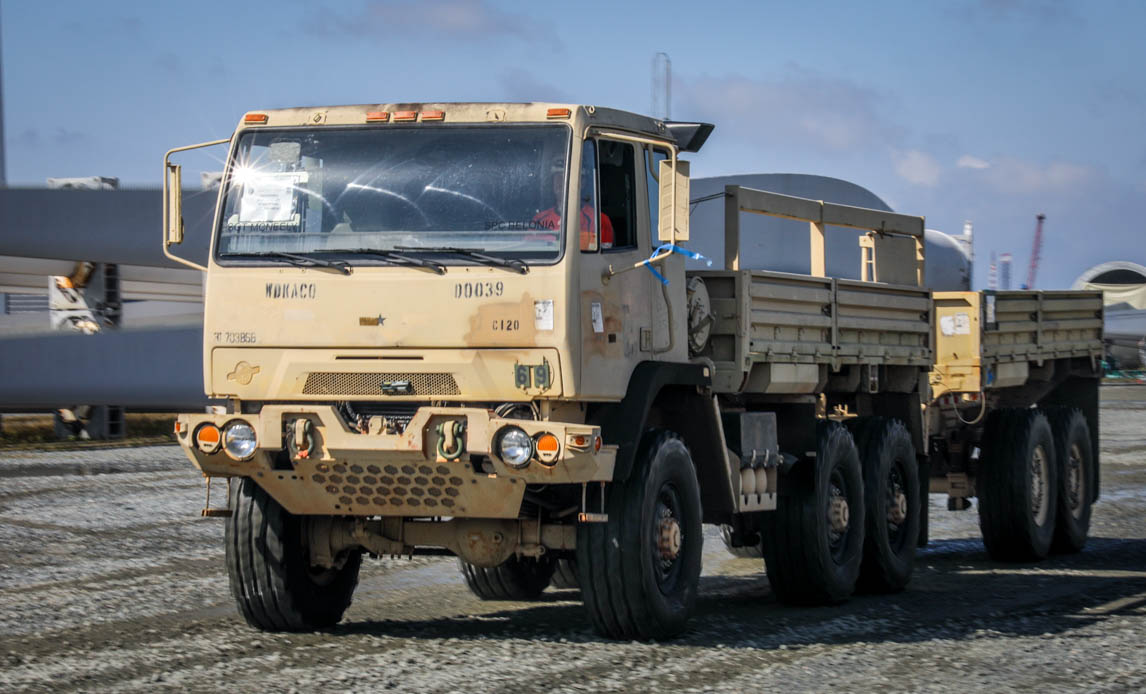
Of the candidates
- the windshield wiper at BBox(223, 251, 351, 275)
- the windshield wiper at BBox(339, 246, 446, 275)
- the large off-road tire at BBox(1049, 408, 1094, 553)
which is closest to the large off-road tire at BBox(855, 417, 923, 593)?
the large off-road tire at BBox(1049, 408, 1094, 553)

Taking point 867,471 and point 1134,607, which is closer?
point 1134,607

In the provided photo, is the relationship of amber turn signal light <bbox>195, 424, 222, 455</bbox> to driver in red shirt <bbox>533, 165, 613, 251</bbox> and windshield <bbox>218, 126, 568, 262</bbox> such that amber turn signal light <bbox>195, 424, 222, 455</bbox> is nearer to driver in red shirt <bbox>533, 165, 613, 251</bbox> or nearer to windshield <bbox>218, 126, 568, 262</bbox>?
windshield <bbox>218, 126, 568, 262</bbox>

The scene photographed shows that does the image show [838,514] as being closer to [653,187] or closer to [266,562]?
[653,187]

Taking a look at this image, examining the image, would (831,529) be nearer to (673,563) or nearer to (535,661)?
(673,563)

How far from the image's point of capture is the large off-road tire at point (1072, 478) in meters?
14.7

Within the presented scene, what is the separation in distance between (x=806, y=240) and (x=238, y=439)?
17.1m

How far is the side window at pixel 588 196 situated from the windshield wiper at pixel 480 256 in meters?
0.36

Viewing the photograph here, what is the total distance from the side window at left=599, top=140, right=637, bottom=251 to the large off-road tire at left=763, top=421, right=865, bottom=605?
2.84 metres

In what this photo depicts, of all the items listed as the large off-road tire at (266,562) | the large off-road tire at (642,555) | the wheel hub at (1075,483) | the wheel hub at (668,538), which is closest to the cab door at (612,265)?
the large off-road tire at (642,555)

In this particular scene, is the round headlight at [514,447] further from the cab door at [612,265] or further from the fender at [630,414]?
the fender at [630,414]

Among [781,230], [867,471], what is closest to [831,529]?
[867,471]

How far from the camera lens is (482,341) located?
7.87 m

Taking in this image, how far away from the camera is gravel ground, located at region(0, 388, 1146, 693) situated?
7426 millimetres

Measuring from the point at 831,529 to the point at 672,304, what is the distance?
2672 mm
